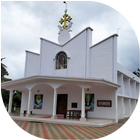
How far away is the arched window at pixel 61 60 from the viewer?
659 inches

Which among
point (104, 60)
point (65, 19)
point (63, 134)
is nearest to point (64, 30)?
point (65, 19)

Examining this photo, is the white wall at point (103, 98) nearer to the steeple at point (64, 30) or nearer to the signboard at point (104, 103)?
the signboard at point (104, 103)

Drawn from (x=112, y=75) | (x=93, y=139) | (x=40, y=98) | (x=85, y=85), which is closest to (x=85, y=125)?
(x=85, y=85)

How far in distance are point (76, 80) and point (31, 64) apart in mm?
9247

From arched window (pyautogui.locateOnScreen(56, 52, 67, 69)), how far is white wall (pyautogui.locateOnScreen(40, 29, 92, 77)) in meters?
0.36

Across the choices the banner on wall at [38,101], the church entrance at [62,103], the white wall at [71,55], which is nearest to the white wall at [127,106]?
the white wall at [71,55]

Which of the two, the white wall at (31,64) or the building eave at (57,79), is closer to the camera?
the building eave at (57,79)

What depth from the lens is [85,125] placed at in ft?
32.7

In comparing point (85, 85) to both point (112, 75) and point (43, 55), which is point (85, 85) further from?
point (43, 55)

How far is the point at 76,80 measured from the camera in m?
11.1

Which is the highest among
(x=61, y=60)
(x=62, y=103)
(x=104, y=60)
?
(x=61, y=60)

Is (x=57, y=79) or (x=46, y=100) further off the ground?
(x=57, y=79)

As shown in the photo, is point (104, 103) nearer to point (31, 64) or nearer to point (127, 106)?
point (127, 106)

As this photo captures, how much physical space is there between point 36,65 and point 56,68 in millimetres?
2761
